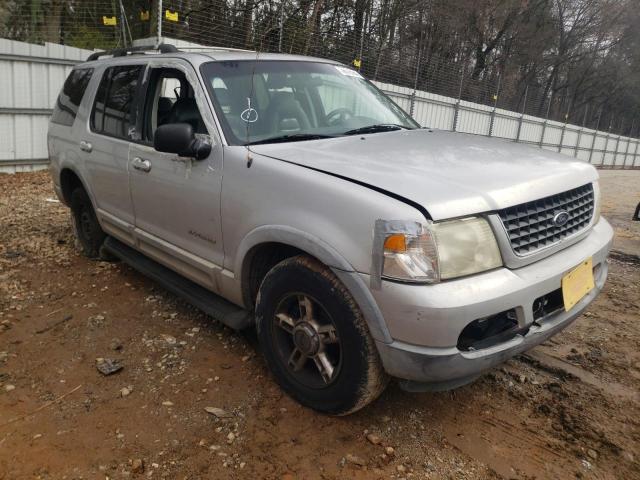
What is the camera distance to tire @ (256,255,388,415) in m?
2.32

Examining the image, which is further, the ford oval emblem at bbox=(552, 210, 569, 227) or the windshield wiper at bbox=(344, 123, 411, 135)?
the windshield wiper at bbox=(344, 123, 411, 135)

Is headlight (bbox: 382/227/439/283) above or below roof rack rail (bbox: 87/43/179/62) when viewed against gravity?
below

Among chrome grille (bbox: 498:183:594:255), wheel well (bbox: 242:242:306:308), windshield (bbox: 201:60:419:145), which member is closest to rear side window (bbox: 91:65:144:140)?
windshield (bbox: 201:60:419:145)

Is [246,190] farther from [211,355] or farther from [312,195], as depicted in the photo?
[211,355]

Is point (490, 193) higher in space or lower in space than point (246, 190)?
higher

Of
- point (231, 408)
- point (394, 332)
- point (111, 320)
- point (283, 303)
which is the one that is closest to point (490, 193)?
point (394, 332)

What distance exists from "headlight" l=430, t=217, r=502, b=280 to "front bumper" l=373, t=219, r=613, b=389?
4 cm

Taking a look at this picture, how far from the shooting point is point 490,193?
Answer: 230cm

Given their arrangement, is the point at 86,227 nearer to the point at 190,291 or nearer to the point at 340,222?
the point at 190,291

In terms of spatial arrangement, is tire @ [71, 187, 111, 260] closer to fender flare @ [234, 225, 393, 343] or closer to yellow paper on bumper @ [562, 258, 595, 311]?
fender flare @ [234, 225, 393, 343]

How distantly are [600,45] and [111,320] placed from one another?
127ft

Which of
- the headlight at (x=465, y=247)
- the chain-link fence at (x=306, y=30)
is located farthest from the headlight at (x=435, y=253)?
the chain-link fence at (x=306, y=30)

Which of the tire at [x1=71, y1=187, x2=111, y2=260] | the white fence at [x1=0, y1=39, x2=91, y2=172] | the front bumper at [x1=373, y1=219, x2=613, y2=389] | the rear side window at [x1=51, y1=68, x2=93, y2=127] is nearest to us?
the front bumper at [x1=373, y1=219, x2=613, y2=389]

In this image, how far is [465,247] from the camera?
2170 millimetres
